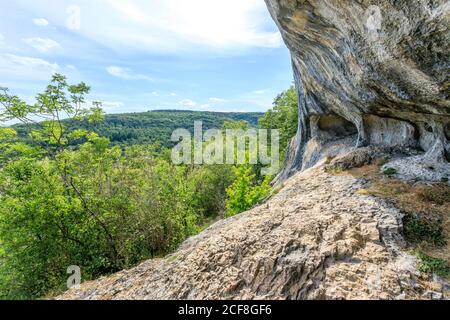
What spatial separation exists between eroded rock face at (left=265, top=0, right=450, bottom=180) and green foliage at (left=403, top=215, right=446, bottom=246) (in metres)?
3.60

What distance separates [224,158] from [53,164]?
23.8m

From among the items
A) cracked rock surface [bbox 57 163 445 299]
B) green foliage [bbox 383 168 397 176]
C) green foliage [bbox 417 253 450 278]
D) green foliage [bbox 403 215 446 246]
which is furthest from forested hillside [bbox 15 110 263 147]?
green foliage [bbox 417 253 450 278]

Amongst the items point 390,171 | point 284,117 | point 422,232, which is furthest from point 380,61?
point 284,117

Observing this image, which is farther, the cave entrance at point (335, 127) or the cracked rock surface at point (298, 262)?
the cave entrance at point (335, 127)

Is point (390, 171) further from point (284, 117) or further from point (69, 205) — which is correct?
point (284, 117)

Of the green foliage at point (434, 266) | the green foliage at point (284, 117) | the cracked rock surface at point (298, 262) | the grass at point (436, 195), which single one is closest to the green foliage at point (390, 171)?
the grass at point (436, 195)

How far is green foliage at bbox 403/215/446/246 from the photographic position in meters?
6.91

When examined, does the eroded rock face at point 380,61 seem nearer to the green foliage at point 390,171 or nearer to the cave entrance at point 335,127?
the green foliage at point 390,171

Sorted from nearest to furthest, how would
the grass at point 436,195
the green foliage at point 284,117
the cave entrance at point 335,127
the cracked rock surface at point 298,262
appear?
the cracked rock surface at point 298,262, the grass at point 436,195, the cave entrance at point 335,127, the green foliage at point 284,117

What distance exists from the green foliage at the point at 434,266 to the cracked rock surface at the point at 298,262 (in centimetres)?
17

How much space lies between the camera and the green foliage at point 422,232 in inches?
272

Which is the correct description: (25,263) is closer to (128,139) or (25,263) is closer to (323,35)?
(323,35)
